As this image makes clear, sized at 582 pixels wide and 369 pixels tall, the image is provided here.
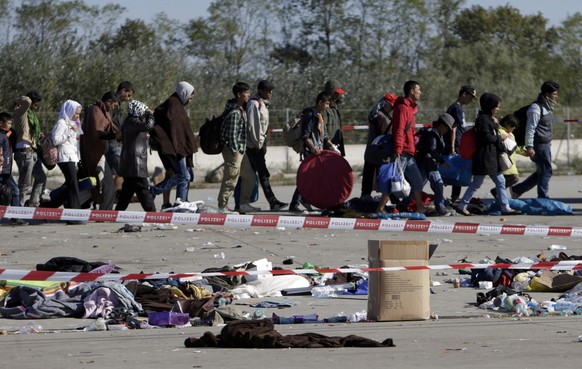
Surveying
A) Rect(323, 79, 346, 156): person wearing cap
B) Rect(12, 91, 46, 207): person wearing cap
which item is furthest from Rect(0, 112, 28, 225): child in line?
Rect(323, 79, 346, 156): person wearing cap

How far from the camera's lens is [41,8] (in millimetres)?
46812

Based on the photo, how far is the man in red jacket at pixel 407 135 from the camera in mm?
16438

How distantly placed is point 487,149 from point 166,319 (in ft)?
28.3

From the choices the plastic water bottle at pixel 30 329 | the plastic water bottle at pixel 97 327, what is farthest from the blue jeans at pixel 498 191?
the plastic water bottle at pixel 30 329

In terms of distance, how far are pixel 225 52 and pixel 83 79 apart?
14.5 metres

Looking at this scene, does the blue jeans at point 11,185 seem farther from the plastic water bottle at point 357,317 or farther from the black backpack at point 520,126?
the plastic water bottle at point 357,317

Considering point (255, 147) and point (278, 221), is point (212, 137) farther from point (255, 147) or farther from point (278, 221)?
point (278, 221)

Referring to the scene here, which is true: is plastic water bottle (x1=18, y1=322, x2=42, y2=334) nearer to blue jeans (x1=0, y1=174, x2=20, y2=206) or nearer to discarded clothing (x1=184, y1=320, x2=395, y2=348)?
discarded clothing (x1=184, y1=320, x2=395, y2=348)

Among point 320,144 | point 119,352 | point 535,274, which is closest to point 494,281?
point 535,274

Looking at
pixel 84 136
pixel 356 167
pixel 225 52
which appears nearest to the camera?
pixel 84 136

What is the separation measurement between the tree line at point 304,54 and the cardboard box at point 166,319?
80.8ft

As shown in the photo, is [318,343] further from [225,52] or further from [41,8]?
[225,52]

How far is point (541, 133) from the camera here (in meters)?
18.1

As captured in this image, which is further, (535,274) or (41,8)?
(41,8)
